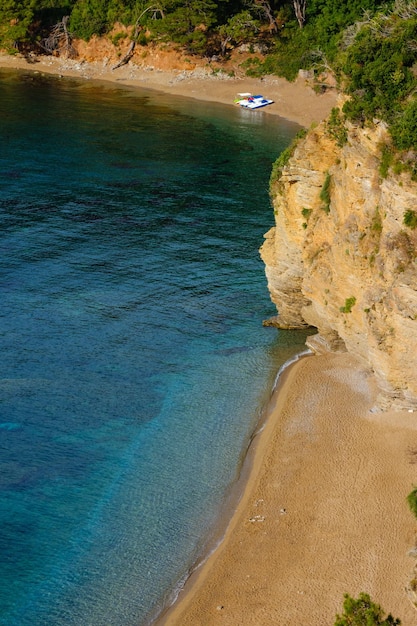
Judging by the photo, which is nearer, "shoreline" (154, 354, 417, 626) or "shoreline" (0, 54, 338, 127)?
"shoreline" (154, 354, 417, 626)

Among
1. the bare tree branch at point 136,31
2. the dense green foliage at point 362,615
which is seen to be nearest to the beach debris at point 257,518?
the dense green foliage at point 362,615

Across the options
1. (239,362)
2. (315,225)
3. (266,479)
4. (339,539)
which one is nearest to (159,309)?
(239,362)

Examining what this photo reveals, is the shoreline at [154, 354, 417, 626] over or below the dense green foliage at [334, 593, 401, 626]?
below

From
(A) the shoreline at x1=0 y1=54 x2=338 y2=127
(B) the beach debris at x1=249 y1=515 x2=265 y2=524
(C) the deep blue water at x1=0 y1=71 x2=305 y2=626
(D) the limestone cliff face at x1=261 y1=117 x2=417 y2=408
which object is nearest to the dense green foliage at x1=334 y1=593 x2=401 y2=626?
(C) the deep blue water at x1=0 y1=71 x2=305 y2=626

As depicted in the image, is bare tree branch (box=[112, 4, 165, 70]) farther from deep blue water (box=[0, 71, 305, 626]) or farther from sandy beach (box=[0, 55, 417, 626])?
sandy beach (box=[0, 55, 417, 626])

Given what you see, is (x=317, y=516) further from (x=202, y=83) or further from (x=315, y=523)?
(x=202, y=83)

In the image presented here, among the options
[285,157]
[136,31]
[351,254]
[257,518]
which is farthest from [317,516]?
[136,31]
